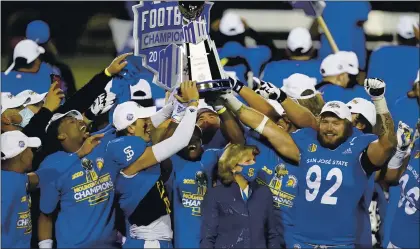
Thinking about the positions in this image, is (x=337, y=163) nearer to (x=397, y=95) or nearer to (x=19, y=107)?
(x=397, y=95)

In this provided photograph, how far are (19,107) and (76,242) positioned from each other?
806 mm

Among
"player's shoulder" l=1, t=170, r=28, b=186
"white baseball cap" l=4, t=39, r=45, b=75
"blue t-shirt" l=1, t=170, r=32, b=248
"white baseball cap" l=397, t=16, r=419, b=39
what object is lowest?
"blue t-shirt" l=1, t=170, r=32, b=248

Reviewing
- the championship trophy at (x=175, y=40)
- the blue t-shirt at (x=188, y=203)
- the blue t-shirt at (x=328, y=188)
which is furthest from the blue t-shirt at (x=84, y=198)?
the blue t-shirt at (x=328, y=188)

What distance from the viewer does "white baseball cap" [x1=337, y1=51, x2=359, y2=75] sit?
4969 millimetres

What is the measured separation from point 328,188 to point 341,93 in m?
0.54

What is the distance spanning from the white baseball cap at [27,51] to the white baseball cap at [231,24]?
3.28 feet

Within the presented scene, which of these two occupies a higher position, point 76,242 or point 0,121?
point 0,121

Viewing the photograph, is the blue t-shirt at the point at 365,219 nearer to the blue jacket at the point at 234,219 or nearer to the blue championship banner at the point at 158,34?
the blue jacket at the point at 234,219

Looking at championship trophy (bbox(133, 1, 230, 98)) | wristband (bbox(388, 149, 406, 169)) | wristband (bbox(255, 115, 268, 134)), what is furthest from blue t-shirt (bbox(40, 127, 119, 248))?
wristband (bbox(388, 149, 406, 169))

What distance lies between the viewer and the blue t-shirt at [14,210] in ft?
15.8

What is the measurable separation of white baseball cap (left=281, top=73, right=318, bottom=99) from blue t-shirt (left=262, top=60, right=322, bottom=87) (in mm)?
21

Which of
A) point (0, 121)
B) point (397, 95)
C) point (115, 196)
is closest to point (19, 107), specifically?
point (0, 121)

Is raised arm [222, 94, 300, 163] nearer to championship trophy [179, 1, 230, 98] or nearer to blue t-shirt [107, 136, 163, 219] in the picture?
championship trophy [179, 1, 230, 98]

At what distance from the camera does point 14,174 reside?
15.8 feet
